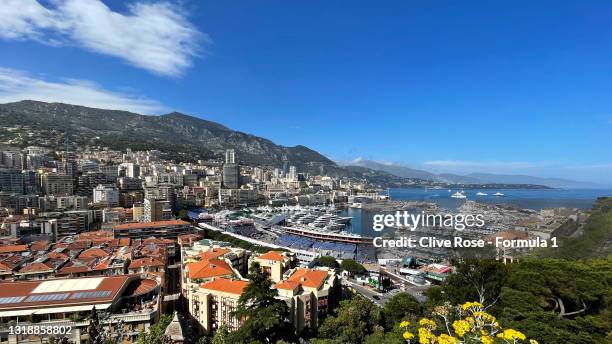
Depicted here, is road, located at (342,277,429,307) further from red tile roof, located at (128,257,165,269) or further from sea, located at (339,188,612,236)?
sea, located at (339,188,612,236)

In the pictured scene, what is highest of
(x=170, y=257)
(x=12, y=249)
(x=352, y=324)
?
(x=352, y=324)

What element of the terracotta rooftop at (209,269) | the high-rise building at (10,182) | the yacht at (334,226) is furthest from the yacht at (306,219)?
the terracotta rooftop at (209,269)

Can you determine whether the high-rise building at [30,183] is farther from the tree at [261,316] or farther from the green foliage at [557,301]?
the green foliage at [557,301]

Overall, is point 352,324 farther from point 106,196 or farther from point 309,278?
point 106,196

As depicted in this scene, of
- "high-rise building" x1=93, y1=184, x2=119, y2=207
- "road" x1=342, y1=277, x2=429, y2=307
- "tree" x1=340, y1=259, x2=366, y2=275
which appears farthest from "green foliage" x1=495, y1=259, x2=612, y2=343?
"high-rise building" x1=93, y1=184, x2=119, y2=207

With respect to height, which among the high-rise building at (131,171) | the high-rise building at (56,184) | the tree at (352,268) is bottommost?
the tree at (352,268)

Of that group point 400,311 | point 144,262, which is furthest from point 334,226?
point 400,311
